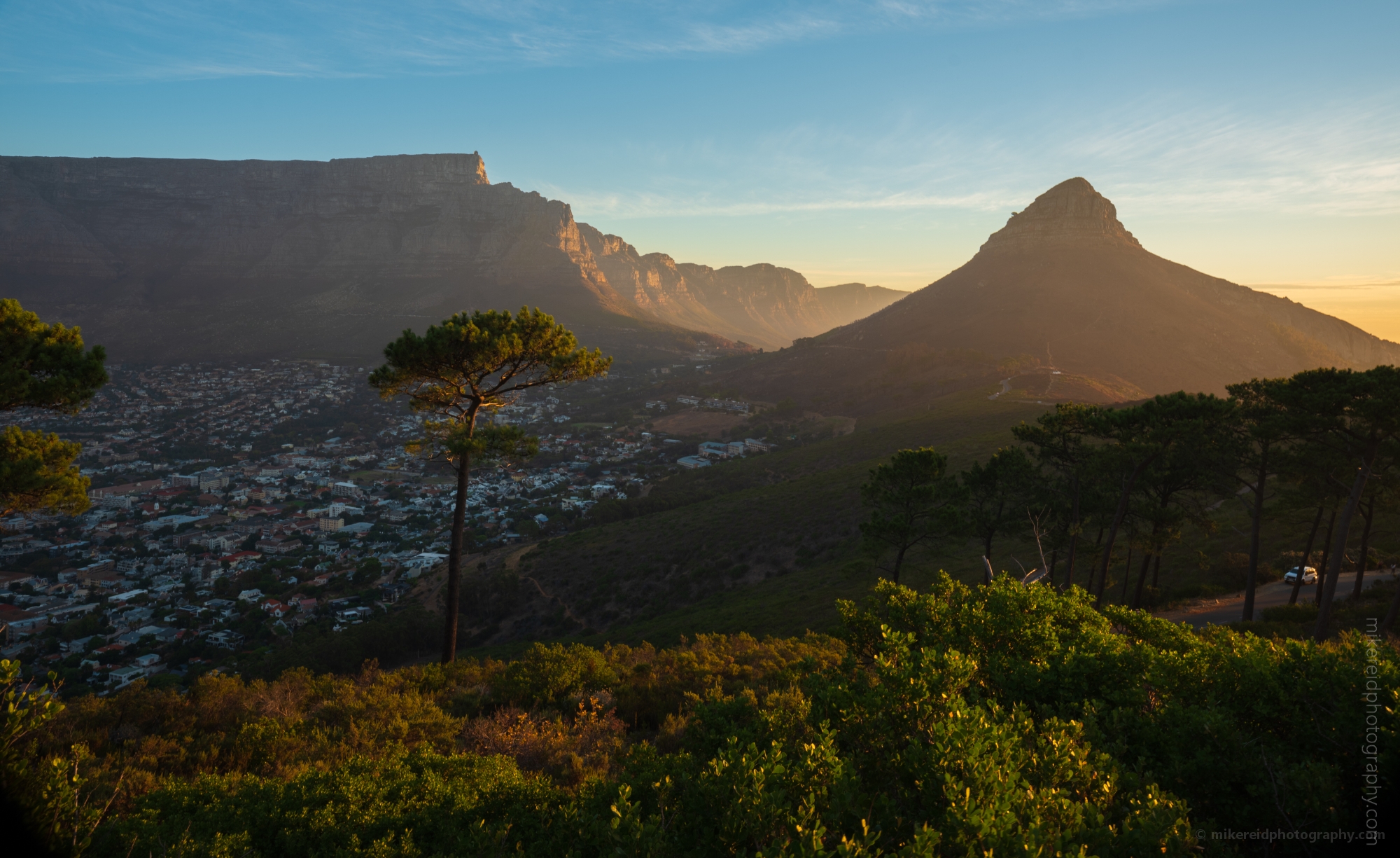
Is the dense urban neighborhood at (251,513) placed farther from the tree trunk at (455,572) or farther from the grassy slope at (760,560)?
the grassy slope at (760,560)

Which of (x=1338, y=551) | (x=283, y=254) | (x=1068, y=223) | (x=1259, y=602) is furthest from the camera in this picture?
(x=283, y=254)

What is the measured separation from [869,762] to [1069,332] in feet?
340

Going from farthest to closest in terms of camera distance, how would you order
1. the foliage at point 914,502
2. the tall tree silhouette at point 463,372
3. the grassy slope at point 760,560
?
the grassy slope at point 760,560 < the foliage at point 914,502 < the tall tree silhouette at point 463,372

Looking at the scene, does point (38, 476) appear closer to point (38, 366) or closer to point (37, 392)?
point (37, 392)

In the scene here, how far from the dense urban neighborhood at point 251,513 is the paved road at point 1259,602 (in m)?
20.8

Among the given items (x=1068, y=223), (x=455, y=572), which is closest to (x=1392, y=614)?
(x=455, y=572)

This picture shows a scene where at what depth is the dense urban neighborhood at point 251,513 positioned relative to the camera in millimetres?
27812

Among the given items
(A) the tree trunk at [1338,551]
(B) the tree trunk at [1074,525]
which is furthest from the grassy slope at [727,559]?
(A) the tree trunk at [1338,551]

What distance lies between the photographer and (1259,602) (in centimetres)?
1930

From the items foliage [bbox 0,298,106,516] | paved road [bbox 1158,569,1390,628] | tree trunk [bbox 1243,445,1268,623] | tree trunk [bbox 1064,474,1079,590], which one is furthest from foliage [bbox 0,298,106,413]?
paved road [bbox 1158,569,1390,628]

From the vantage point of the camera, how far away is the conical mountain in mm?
79312

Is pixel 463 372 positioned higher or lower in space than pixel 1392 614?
higher

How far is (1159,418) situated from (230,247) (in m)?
190

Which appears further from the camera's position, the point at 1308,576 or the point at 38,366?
the point at 1308,576
